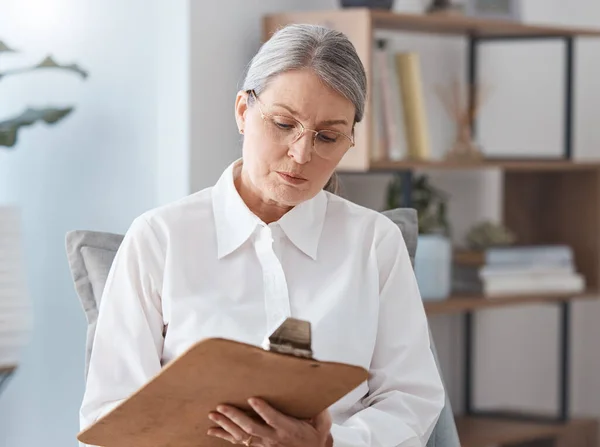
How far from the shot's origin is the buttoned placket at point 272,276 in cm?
152

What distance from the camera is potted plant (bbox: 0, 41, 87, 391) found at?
90.1 inches

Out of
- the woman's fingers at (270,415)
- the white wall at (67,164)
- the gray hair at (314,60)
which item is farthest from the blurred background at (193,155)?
the woman's fingers at (270,415)

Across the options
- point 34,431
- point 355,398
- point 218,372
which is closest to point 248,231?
point 355,398

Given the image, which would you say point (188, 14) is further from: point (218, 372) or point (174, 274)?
point (218, 372)

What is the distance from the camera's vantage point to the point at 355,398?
1.56 m

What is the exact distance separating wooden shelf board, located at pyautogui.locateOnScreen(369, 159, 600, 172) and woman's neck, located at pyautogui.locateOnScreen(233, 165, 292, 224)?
1052 mm

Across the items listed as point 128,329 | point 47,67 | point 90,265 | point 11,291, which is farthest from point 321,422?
point 47,67

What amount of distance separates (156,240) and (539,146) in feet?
7.47

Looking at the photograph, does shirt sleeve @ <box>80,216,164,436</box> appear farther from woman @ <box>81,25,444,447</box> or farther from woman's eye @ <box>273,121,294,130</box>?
woman's eye @ <box>273,121,294,130</box>

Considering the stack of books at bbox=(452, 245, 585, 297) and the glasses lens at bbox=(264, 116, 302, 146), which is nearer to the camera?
the glasses lens at bbox=(264, 116, 302, 146)

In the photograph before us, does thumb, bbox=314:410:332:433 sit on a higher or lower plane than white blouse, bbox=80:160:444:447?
lower

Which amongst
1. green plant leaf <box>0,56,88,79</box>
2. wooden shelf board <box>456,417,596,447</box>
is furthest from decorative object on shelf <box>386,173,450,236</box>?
green plant leaf <box>0,56,88,79</box>

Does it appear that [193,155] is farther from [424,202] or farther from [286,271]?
[286,271]

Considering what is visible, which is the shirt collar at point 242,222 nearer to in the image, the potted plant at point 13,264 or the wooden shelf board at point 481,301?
the potted plant at point 13,264
